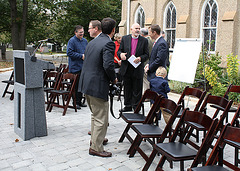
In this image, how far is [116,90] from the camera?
15.8 feet

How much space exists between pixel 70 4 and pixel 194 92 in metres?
19.2

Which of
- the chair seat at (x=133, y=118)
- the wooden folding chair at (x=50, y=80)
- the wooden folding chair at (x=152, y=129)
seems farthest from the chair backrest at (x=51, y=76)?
the wooden folding chair at (x=152, y=129)

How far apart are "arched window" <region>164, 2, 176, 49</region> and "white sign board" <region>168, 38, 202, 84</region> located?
27.9 ft

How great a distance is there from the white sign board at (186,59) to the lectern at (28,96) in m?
3.58

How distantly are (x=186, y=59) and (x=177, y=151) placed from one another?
4.27 m

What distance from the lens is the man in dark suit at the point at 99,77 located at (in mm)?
4066

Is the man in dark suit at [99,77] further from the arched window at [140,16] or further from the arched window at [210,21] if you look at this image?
the arched window at [140,16]

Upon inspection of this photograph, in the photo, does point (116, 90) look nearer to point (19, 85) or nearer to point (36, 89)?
point (36, 89)

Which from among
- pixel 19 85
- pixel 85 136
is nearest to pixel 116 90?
pixel 85 136

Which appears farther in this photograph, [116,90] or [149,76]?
[149,76]

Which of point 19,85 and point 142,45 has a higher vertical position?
point 142,45

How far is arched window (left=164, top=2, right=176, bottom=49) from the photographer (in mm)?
15469

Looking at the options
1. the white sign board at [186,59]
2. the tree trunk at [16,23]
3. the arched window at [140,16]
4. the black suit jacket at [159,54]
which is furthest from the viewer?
the tree trunk at [16,23]

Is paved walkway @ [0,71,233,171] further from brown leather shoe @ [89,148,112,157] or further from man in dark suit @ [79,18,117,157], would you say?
man in dark suit @ [79,18,117,157]
